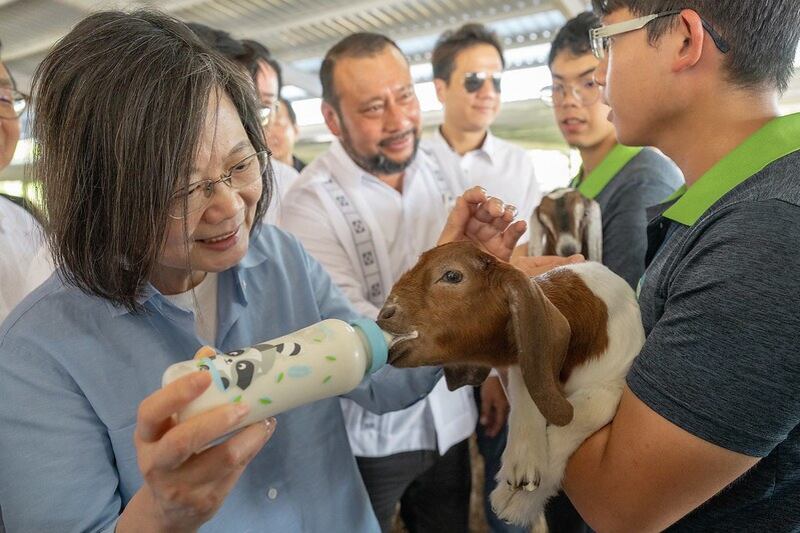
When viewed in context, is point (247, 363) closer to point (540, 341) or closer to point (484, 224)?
point (540, 341)

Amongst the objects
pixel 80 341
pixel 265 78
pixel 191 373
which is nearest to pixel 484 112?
pixel 265 78

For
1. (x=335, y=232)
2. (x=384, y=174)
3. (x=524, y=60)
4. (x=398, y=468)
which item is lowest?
(x=398, y=468)

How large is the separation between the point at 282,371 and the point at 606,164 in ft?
4.58

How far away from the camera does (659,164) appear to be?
62.2 inches

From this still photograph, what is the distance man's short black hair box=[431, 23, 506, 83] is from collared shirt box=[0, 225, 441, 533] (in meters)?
1.85

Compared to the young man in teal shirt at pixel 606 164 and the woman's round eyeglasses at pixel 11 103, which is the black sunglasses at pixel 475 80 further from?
the woman's round eyeglasses at pixel 11 103

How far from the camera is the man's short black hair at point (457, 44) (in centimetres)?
273

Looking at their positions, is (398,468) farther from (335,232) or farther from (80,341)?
(80,341)

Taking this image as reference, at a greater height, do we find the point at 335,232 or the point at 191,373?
the point at 191,373

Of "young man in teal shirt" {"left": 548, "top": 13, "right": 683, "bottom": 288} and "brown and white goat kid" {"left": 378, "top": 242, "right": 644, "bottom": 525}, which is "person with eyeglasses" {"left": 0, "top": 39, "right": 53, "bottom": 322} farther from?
"young man in teal shirt" {"left": 548, "top": 13, "right": 683, "bottom": 288}

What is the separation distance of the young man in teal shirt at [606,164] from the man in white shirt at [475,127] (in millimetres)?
399

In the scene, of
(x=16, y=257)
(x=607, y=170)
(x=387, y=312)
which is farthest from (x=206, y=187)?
(x=607, y=170)

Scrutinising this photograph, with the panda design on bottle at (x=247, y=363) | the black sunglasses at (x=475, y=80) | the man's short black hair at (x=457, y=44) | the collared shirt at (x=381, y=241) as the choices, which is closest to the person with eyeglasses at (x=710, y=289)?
the panda design on bottle at (x=247, y=363)

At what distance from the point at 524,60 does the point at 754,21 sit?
329 cm
